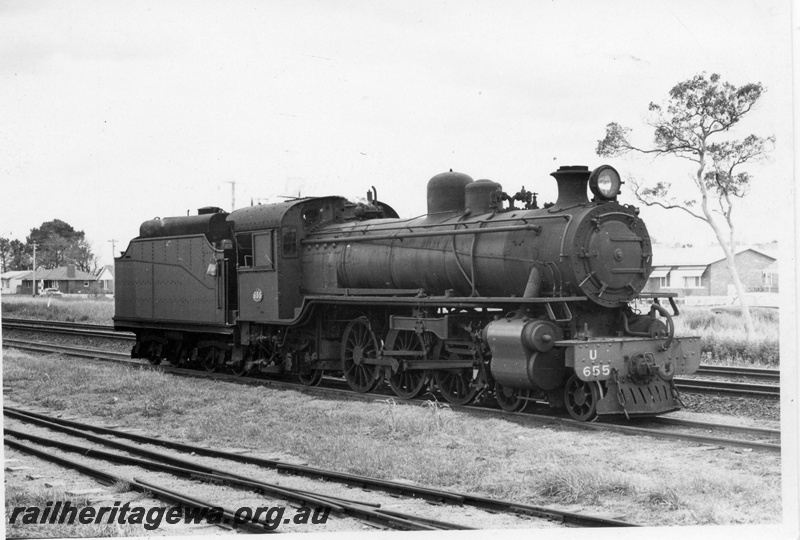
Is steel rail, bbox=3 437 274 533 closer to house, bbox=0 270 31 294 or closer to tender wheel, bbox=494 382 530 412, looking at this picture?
tender wheel, bbox=494 382 530 412

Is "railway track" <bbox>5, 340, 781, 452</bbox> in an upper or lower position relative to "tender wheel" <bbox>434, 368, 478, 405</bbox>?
lower

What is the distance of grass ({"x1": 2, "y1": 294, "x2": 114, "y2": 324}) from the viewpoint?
3341 centimetres

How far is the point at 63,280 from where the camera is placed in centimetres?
4516

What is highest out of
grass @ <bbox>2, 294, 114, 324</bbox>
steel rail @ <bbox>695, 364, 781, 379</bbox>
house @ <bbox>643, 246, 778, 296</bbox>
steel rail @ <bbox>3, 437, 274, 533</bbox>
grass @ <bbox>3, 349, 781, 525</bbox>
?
house @ <bbox>643, 246, 778, 296</bbox>

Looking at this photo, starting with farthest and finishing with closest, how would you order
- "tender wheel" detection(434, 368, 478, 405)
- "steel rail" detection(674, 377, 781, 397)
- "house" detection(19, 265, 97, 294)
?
"house" detection(19, 265, 97, 294) < "steel rail" detection(674, 377, 781, 397) < "tender wheel" detection(434, 368, 478, 405)

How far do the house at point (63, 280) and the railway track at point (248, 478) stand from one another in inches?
1106

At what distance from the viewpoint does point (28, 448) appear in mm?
9703

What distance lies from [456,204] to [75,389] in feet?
26.0

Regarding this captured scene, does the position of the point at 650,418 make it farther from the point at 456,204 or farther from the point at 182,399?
the point at 182,399

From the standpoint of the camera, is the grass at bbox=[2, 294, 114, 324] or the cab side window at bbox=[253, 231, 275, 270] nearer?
the cab side window at bbox=[253, 231, 275, 270]

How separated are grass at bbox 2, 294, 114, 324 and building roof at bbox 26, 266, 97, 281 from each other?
1426mm

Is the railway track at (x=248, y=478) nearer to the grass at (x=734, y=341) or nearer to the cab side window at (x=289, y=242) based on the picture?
the cab side window at (x=289, y=242)

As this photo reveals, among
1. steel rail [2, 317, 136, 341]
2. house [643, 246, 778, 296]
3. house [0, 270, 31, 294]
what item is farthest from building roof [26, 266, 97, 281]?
house [643, 246, 778, 296]

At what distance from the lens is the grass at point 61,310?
33.4m
